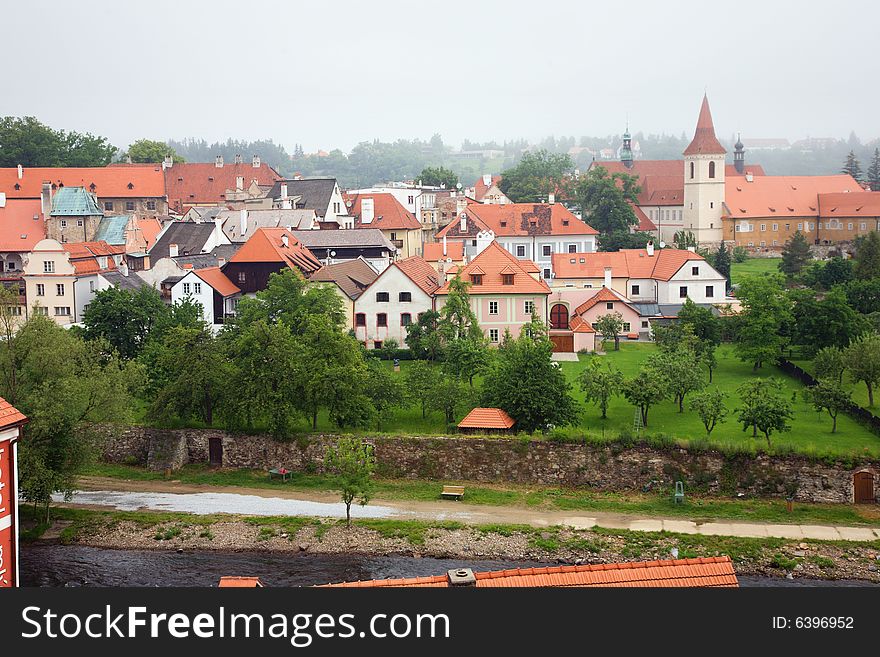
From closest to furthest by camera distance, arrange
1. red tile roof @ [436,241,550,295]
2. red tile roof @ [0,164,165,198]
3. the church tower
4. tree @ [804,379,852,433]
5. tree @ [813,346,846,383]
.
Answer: tree @ [804,379,852,433]
tree @ [813,346,846,383]
red tile roof @ [436,241,550,295]
red tile roof @ [0,164,165,198]
the church tower

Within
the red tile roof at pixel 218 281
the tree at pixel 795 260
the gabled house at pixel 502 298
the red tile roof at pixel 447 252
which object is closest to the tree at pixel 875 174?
the tree at pixel 795 260

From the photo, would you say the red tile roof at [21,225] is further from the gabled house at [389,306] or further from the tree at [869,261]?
the tree at [869,261]

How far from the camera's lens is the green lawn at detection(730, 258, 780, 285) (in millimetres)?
68250

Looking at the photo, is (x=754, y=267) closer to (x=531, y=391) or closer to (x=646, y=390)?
(x=646, y=390)

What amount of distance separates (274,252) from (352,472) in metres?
22.5

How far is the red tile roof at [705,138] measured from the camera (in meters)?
81.6

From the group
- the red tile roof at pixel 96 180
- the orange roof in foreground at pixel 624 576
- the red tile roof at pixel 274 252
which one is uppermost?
the red tile roof at pixel 96 180

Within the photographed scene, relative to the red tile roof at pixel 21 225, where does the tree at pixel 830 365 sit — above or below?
below

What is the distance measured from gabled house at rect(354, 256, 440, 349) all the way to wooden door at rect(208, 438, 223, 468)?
13.7m

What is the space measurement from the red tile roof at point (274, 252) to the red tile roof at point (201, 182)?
29351mm

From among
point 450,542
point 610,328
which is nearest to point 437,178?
point 610,328

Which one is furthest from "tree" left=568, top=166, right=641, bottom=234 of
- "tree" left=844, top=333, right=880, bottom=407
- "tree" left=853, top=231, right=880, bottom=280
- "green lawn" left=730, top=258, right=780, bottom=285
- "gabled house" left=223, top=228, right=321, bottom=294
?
"tree" left=844, top=333, right=880, bottom=407

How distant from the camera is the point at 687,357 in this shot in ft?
115

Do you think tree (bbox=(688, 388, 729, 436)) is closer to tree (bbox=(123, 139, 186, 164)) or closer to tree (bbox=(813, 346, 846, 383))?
tree (bbox=(813, 346, 846, 383))
